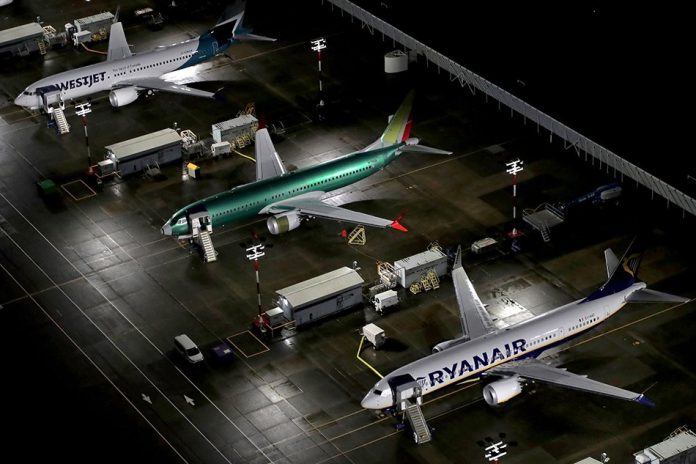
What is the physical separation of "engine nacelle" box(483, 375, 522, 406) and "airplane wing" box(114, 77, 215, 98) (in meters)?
58.0

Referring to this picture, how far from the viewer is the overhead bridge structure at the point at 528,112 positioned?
136000mm

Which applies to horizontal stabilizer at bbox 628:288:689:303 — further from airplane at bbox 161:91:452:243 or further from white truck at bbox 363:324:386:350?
airplane at bbox 161:91:452:243

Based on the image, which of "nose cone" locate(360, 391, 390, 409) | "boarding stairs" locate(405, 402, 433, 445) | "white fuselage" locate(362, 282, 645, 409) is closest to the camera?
"nose cone" locate(360, 391, 390, 409)

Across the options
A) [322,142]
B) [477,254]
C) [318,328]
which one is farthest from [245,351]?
[322,142]

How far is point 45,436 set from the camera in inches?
4422

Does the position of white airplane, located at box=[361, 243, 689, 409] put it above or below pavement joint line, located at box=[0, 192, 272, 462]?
above

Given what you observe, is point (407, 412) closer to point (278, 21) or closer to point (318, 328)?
point (318, 328)

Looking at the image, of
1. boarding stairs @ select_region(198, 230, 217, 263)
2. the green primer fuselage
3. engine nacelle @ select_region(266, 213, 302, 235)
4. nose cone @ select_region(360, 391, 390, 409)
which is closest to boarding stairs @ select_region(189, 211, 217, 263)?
boarding stairs @ select_region(198, 230, 217, 263)

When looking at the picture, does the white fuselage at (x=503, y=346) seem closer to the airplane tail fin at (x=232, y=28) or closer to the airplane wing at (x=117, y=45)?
the airplane tail fin at (x=232, y=28)

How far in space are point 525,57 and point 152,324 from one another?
50.7 metres

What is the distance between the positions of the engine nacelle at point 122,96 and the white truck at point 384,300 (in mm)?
47957

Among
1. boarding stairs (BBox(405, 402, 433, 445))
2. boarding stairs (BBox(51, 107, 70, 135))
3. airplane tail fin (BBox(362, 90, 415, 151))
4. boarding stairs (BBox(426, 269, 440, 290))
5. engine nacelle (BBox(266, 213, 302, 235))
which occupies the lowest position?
boarding stairs (BBox(405, 402, 433, 445))

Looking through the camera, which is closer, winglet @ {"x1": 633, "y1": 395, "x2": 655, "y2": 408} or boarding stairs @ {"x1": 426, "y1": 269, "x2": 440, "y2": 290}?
winglet @ {"x1": 633, "y1": 395, "x2": 655, "y2": 408}

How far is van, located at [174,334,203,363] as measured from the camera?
391ft
